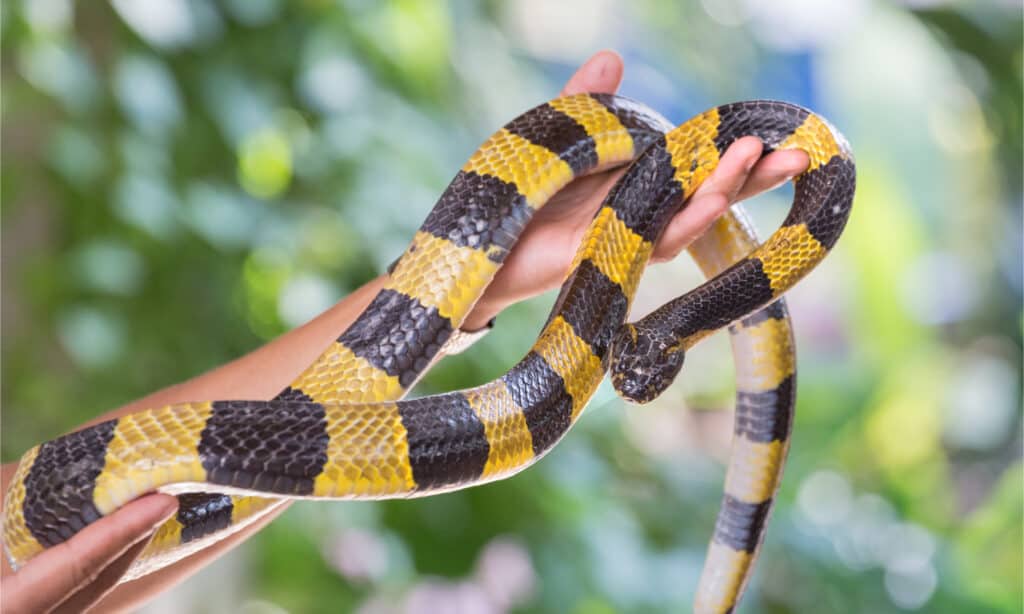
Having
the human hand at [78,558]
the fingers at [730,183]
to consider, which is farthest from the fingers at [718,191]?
the human hand at [78,558]

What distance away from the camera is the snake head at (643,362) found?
1181mm

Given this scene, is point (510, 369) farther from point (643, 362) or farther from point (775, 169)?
point (775, 169)

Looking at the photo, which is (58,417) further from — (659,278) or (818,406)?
(818,406)

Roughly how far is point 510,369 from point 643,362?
172 millimetres

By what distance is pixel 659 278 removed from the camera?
2.96 meters

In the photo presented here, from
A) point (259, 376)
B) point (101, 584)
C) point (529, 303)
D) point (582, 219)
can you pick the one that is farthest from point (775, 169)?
point (529, 303)

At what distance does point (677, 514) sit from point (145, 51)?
167 cm

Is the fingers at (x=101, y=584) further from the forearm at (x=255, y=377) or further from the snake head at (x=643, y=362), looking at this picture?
the snake head at (x=643, y=362)

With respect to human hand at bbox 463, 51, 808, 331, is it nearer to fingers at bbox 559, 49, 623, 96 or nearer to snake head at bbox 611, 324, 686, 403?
fingers at bbox 559, 49, 623, 96

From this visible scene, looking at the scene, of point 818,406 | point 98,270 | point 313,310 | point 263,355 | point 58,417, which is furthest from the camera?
point 818,406

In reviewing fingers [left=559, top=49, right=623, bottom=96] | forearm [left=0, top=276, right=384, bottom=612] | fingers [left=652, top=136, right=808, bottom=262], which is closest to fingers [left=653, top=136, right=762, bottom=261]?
fingers [left=652, top=136, right=808, bottom=262]

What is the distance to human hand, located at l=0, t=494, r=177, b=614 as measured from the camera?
895 millimetres

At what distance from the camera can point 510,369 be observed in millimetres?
1123

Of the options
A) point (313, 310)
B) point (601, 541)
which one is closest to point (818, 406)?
point (601, 541)
